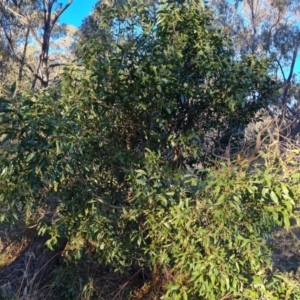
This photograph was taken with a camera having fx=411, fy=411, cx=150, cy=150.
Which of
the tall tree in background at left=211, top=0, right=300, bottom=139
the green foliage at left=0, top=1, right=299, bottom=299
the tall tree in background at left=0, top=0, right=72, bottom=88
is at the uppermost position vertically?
the tall tree in background at left=211, top=0, right=300, bottom=139

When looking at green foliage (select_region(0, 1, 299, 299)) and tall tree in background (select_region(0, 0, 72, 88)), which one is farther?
tall tree in background (select_region(0, 0, 72, 88))

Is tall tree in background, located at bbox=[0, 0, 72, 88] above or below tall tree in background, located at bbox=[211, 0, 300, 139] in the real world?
below

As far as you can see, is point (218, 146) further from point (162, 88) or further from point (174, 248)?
point (174, 248)

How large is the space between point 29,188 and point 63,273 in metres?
1.55

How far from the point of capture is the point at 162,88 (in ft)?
11.1

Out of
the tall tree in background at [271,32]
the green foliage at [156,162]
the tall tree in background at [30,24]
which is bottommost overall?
the green foliage at [156,162]

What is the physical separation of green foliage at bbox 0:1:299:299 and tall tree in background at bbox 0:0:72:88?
8085 mm

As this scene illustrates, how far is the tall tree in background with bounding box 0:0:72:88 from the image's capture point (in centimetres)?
1177

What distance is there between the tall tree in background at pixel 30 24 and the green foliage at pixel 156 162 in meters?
8.09

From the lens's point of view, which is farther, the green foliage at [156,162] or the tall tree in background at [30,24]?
the tall tree in background at [30,24]

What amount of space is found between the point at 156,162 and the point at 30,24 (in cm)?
1049

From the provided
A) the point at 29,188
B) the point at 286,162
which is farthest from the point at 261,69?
the point at 29,188

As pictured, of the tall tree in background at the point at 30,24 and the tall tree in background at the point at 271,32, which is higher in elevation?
the tall tree in background at the point at 271,32

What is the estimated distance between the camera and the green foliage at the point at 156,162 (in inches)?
109
